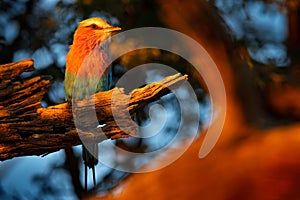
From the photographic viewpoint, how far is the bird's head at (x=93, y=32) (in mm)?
889

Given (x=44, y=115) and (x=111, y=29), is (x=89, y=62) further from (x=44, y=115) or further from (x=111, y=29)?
(x=44, y=115)

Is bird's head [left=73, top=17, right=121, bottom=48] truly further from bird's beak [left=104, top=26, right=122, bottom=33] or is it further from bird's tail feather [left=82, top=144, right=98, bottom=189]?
bird's tail feather [left=82, top=144, right=98, bottom=189]

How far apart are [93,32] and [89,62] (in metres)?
0.07

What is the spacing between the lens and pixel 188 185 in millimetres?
520

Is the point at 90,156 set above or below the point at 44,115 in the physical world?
below

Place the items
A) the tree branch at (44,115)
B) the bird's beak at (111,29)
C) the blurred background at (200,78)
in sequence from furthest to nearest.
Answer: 1. the bird's beak at (111,29)
2. the tree branch at (44,115)
3. the blurred background at (200,78)

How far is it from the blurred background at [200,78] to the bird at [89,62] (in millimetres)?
45

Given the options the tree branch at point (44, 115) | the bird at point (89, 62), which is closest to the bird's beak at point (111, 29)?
the bird at point (89, 62)

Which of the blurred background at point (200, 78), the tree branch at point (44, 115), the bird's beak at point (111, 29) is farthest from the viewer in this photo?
the bird's beak at point (111, 29)

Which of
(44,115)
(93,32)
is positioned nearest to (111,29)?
(93,32)

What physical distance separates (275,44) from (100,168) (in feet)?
1.49

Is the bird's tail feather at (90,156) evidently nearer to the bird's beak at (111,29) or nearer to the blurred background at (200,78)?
the blurred background at (200,78)

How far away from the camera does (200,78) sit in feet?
2.49

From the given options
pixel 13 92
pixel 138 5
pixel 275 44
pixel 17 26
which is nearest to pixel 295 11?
pixel 275 44
